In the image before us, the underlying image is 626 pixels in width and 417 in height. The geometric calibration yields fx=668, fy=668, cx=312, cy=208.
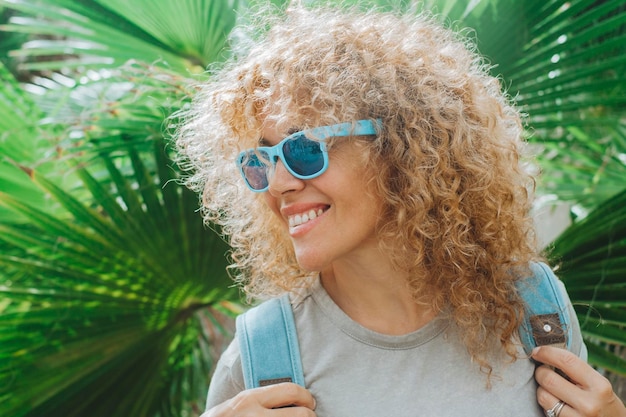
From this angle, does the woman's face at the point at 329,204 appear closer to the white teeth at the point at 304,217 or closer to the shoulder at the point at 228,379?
the white teeth at the point at 304,217

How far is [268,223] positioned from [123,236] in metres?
0.47

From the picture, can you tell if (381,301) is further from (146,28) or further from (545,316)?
(146,28)

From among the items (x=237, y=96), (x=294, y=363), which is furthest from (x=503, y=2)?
(x=294, y=363)

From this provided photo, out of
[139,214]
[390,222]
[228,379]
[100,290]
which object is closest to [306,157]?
[390,222]

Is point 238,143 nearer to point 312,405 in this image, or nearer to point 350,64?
point 350,64

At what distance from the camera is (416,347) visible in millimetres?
1316

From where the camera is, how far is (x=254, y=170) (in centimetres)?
132

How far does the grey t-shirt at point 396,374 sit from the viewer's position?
4.11 feet

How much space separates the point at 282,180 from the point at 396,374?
0.43 m

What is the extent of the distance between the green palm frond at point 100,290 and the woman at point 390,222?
0.50 m

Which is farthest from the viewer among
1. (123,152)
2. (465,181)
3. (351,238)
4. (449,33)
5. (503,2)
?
(123,152)

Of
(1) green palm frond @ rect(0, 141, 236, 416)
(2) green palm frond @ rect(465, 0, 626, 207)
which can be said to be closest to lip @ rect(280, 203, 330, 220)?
(1) green palm frond @ rect(0, 141, 236, 416)

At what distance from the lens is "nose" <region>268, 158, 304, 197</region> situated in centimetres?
124

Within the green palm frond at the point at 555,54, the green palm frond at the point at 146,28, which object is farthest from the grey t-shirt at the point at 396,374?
the green palm frond at the point at 146,28
